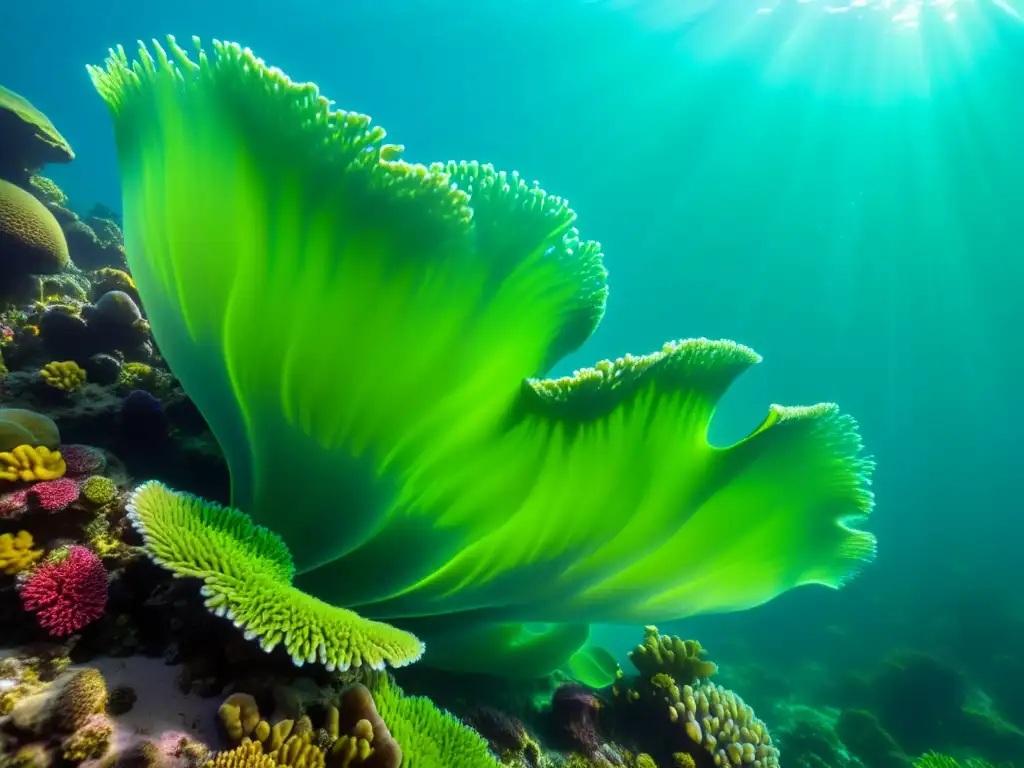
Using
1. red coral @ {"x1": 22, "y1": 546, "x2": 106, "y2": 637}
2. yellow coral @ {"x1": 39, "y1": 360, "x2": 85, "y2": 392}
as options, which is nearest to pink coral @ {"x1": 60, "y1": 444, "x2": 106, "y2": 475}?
red coral @ {"x1": 22, "y1": 546, "x2": 106, "y2": 637}

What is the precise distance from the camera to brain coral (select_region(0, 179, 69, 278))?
182 inches

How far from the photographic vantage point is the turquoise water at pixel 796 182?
87.2ft

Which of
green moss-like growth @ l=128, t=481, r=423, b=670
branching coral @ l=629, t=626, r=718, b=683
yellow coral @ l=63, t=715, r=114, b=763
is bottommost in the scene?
yellow coral @ l=63, t=715, r=114, b=763

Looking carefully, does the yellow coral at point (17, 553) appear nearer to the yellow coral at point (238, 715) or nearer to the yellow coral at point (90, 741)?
the yellow coral at point (90, 741)

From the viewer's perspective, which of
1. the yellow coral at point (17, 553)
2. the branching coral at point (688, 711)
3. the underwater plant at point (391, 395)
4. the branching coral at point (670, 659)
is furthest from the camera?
the branching coral at point (670, 659)

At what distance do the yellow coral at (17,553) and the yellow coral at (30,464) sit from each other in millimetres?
270

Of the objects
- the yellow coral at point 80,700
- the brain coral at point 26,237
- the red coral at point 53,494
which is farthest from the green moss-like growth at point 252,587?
the brain coral at point 26,237

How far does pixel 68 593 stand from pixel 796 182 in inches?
1771

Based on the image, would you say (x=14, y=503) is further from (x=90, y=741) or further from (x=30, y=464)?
(x=90, y=741)

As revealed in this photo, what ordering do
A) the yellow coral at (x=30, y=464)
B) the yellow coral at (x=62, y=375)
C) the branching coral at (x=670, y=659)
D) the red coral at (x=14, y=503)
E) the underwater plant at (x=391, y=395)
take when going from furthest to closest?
the branching coral at (x=670, y=659), the yellow coral at (x=62, y=375), the yellow coral at (x=30, y=464), the red coral at (x=14, y=503), the underwater plant at (x=391, y=395)

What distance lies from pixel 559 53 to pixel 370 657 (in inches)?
1605

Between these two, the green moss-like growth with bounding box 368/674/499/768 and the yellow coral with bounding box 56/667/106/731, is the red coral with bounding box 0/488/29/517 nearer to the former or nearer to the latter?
the yellow coral with bounding box 56/667/106/731

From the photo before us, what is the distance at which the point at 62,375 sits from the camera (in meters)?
2.96

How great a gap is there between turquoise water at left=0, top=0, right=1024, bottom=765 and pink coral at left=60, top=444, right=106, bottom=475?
80.6 ft
